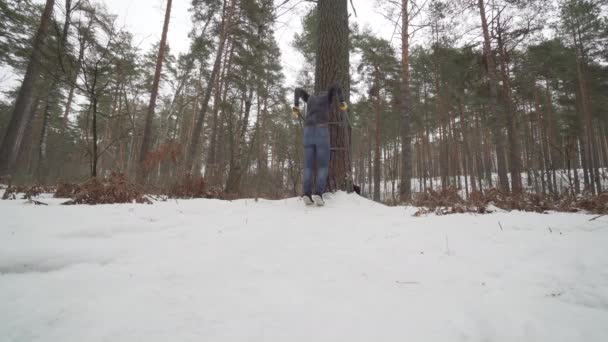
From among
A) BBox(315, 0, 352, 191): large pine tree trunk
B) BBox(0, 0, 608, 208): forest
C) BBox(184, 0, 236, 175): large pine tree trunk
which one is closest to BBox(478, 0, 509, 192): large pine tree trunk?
BBox(0, 0, 608, 208): forest

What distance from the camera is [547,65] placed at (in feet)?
42.0

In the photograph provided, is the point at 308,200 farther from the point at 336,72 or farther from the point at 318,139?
the point at 336,72

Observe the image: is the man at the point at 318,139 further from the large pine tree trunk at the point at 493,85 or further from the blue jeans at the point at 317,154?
the large pine tree trunk at the point at 493,85

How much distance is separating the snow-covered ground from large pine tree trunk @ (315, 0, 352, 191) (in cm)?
198

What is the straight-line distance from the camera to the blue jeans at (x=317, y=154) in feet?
11.0

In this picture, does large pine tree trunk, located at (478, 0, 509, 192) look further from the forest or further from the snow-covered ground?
the snow-covered ground

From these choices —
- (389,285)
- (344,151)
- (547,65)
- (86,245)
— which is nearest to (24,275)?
(86,245)

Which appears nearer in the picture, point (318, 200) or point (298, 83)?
point (318, 200)

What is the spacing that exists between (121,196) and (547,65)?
1953 cm

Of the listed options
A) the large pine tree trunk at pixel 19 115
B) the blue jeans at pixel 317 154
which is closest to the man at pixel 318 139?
the blue jeans at pixel 317 154

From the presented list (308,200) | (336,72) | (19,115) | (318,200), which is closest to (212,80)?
(19,115)

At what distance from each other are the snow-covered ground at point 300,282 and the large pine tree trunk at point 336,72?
1.98 meters

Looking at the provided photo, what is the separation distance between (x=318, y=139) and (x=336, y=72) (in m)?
1.40

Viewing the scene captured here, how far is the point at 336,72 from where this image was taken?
13.1ft
